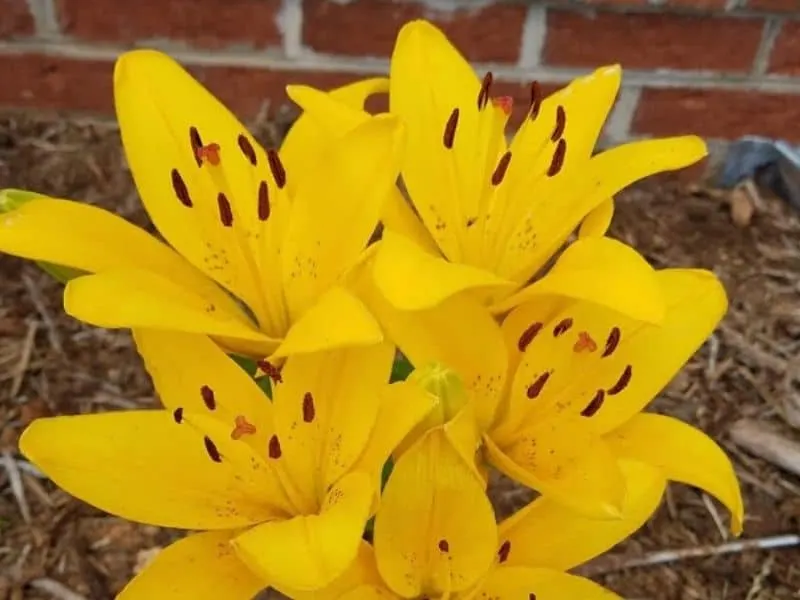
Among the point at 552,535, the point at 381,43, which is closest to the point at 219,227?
the point at 552,535

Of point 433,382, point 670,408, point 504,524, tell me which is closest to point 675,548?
point 670,408

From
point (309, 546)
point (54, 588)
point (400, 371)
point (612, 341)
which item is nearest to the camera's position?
point (309, 546)

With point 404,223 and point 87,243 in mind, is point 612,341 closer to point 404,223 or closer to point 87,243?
point 404,223

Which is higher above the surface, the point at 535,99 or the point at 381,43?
the point at 535,99

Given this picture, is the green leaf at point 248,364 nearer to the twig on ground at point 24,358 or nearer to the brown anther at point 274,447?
the brown anther at point 274,447

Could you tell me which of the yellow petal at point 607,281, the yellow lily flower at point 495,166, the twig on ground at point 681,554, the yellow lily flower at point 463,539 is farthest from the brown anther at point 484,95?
the twig on ground at point 681,554

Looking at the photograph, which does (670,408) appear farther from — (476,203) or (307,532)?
(307,532)

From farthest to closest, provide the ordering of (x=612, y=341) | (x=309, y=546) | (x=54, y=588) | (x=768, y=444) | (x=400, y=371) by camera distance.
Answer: (x=768, y=444) → (x=54, y=588) → (x=400, y=371) → (x=612, y=341) → (x=309, y=546)
